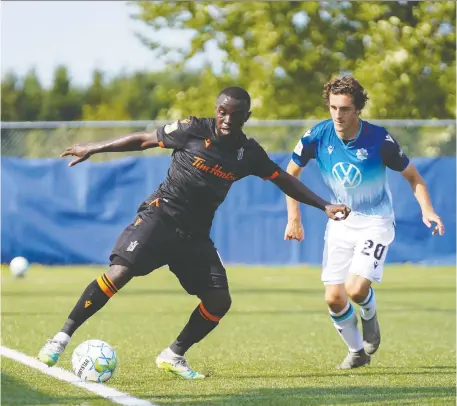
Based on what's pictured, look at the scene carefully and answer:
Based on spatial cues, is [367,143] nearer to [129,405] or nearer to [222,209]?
[129,405]

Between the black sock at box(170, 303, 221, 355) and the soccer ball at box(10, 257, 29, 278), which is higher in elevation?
the black sock at box(170, 303, 221, 355)

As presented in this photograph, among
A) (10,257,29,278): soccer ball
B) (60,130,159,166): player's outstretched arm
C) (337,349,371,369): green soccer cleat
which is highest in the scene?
(60,130,159,166): player's outstretched arm

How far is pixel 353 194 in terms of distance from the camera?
28.3 feet

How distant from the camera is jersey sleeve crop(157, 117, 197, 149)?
7457 millimetres

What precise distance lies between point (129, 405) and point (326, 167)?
300cm

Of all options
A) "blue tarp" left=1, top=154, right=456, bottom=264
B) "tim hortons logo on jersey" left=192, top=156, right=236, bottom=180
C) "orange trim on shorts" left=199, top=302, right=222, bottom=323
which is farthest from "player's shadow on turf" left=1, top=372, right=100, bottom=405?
"blue tarp" left=1, top=154, right=456, bottom=264

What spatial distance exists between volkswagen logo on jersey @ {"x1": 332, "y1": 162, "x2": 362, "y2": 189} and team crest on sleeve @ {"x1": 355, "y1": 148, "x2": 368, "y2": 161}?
0.29 feet

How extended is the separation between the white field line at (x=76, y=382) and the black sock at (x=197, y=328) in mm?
825

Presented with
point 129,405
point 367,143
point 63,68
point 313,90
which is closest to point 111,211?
point 313,90

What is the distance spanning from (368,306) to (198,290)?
1740 mm

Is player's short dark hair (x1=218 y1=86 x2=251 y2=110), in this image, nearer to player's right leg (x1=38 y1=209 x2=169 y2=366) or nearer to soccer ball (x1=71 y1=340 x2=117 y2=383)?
player's right leg (x1=38 y1=209 x2=169 y2=366)

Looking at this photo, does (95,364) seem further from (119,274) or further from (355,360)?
(355,360)

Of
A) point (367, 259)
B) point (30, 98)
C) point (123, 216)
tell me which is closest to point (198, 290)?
point (367, 259)

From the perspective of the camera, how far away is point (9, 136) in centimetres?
2072
